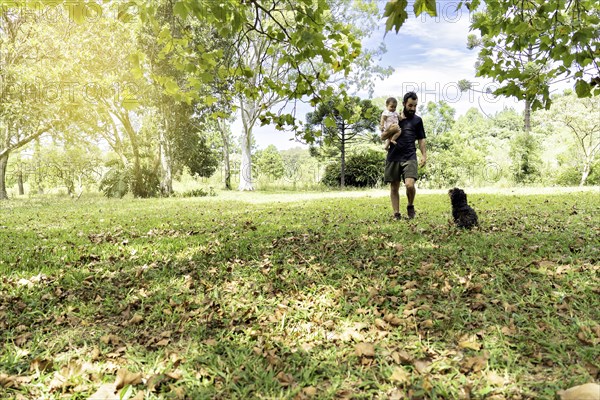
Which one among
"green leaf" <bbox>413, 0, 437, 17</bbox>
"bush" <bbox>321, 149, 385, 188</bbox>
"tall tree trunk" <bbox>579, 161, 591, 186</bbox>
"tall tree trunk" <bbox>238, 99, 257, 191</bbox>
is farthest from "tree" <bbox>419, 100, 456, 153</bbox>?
"green leaf" <bbox>413, 0, 437, 17</bbox>

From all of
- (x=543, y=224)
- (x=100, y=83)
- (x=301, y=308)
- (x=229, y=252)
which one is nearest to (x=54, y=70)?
(x=100, y=83)

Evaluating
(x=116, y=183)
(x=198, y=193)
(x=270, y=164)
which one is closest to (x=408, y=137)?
(x=198, y=193)

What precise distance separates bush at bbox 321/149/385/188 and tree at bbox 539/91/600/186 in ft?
35.5

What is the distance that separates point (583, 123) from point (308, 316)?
24.5 m

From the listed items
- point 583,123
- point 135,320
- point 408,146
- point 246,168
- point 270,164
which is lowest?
point 135,320

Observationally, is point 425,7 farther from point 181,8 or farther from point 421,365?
point 421,365

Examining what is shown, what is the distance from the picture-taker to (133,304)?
3055 mm

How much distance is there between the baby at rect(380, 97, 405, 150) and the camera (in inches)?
236

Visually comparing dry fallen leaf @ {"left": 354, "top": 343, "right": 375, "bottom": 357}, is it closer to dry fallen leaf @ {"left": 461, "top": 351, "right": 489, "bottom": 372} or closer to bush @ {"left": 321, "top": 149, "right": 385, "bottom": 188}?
dry fallen leaf @ {"left": 461, "top": 351, "right": 489, "bottom": 372}

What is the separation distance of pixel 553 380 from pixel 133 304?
311 centimetres

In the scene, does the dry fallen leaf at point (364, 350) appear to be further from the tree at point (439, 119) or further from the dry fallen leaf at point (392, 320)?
the tree at point (439, 119)

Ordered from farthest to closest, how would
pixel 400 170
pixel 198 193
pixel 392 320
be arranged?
pixel 198 193 → pixel 400 170 → pixel 392 320

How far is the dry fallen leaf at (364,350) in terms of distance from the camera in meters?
2.16

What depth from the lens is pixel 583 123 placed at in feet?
65.6
